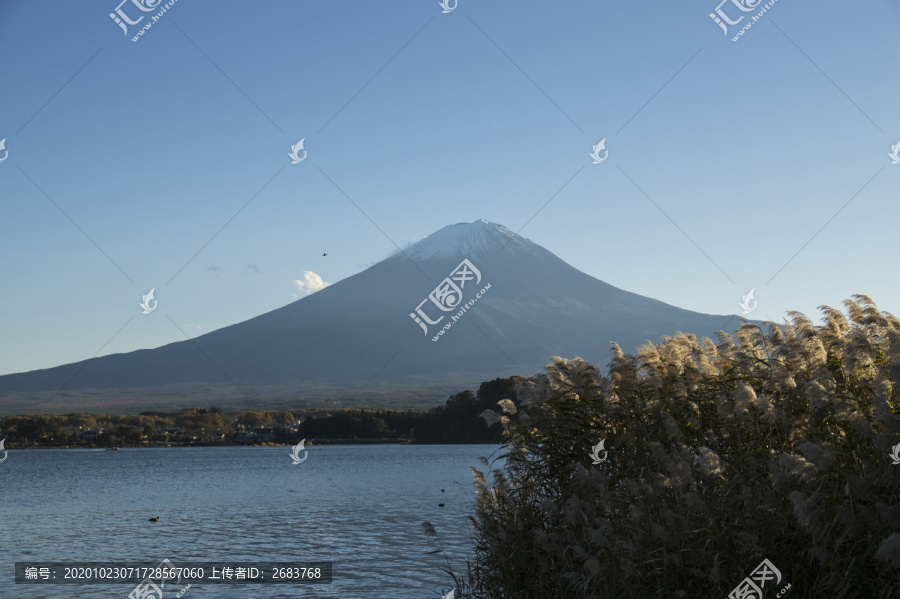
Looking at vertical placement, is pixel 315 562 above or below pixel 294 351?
below

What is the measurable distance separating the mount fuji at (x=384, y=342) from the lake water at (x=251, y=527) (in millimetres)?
57755

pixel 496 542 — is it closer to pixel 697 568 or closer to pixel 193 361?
pixel 697 568

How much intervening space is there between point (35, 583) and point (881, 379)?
18.2m

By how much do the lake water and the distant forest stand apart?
41082mm

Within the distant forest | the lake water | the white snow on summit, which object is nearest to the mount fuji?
the white snow on summit

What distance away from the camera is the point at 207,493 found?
4338 centimetres

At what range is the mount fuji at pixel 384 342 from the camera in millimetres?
117875

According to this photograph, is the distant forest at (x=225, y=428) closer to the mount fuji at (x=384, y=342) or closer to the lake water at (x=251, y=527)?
the mount fuji at (x=384, y=342)

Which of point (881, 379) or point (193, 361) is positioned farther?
point (193, 361)

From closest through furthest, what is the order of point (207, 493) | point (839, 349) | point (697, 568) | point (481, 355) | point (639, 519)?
1. point (697, 568)
2. point (639, 519)
3. point (839, 349)
4. point (207, 493)
5. point (481, 355)

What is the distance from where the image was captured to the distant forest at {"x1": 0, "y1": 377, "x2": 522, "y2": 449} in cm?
9906

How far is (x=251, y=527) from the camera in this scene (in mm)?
27266

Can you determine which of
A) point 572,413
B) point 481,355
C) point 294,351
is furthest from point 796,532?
point 294,351

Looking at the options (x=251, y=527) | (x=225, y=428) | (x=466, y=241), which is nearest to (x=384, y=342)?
(x=225, y=428)
